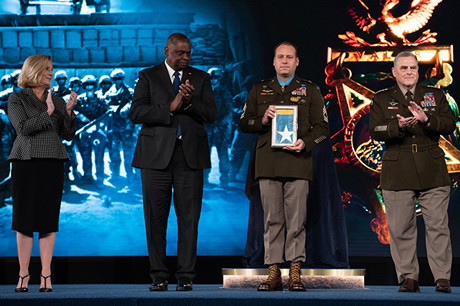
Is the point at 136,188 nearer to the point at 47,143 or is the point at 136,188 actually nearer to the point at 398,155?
the point at 47,143

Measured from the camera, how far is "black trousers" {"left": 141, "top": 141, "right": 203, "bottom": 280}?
391 centimetres

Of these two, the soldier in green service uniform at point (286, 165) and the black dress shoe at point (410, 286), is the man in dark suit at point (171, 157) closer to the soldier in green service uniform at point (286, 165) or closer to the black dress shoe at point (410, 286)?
the soldier in green service uniform at point (286, 165)

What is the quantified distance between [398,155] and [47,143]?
7.21ft

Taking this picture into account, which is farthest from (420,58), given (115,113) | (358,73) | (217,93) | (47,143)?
(47,143)

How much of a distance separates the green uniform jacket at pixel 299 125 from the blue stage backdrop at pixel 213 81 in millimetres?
1723

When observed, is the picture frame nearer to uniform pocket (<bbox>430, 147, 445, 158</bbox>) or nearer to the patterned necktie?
the patterned necktie

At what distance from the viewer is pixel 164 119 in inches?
154

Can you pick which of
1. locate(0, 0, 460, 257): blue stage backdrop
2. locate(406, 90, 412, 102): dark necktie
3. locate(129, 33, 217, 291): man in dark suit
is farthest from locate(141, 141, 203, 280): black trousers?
locate(0, 0, 460, 257): blue stage backdrop

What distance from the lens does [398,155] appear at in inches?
158

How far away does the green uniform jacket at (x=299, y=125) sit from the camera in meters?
3.95

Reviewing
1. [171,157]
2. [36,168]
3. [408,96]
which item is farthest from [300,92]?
[36,168]

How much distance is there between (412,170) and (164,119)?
1.55 meters

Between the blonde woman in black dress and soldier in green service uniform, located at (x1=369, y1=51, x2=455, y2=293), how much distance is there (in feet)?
6.66

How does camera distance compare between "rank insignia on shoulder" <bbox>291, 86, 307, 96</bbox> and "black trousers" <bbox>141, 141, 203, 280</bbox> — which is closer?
"black trousers" <bbox>141, 141, 203, 280</bbox>
